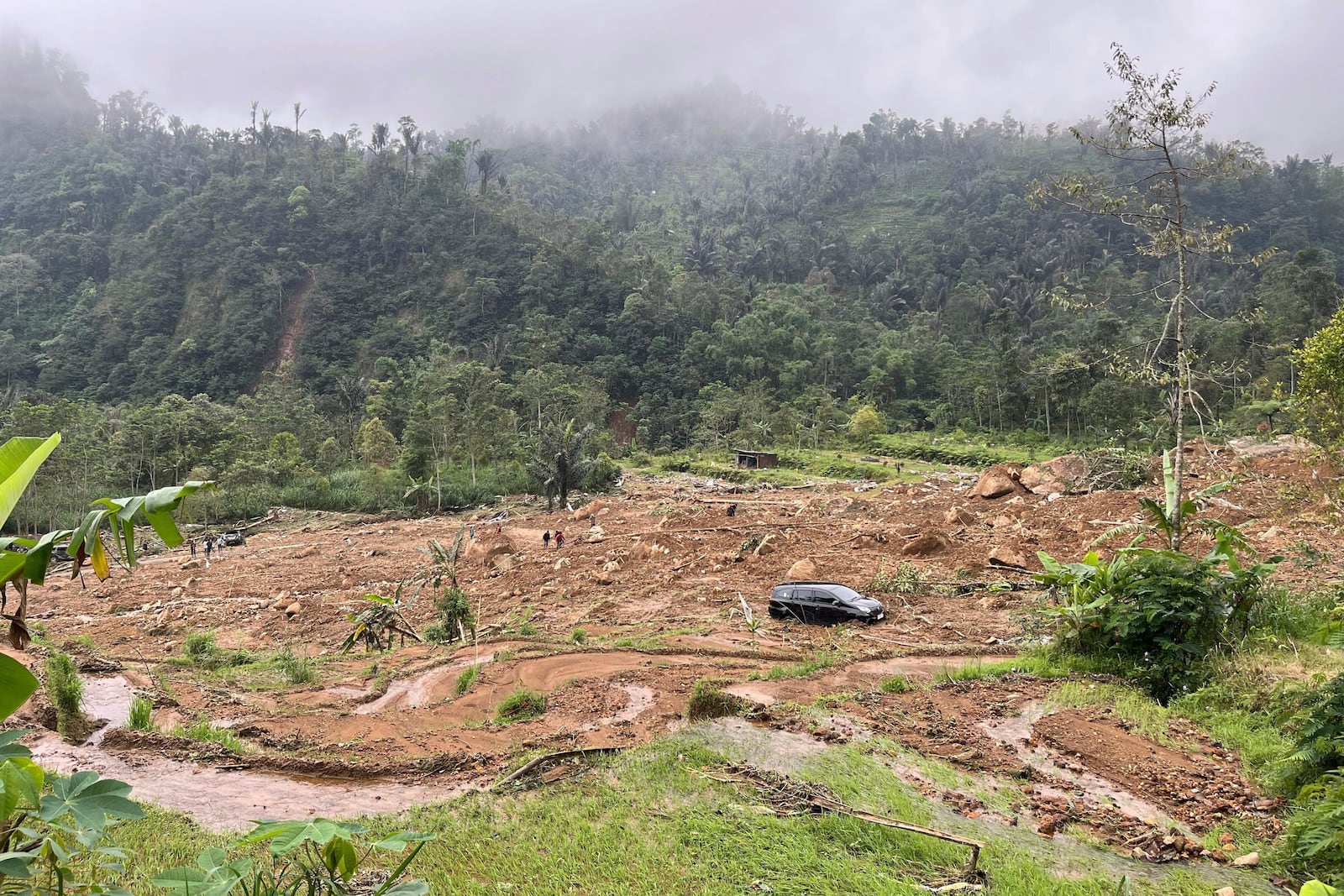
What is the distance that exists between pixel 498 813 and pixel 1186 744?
6.44 metres

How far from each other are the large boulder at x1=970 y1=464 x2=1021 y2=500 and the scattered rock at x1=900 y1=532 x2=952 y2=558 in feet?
19.5

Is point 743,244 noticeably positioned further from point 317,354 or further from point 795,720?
point 795,720

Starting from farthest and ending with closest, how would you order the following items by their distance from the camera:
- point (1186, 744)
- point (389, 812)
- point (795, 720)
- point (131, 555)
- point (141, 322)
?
point (141, 322) → point (795, 720) → point (1186, 744) → point (389, 812) → point (131, 555)

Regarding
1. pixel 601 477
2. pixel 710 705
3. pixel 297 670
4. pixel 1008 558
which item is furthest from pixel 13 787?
pixel 601 477

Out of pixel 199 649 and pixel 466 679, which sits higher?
pixel 466 679

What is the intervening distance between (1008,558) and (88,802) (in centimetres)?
1615

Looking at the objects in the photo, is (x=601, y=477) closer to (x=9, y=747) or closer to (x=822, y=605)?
(x=822, y=605)

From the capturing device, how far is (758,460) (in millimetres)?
44344

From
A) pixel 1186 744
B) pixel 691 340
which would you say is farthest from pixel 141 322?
pixel 1186 744

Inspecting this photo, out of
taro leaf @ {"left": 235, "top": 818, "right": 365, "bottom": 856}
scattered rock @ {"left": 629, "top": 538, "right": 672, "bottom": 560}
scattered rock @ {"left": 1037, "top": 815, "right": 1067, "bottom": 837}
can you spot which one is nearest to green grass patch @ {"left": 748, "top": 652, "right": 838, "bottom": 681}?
scattered rock @ {"left": 1037, "top": 815, "right": 1067, "bottom": 837}

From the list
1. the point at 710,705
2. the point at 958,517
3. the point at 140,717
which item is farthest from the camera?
the point at 958,517

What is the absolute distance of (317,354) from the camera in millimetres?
68500

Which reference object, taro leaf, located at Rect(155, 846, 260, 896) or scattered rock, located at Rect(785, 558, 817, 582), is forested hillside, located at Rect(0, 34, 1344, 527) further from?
taro leaf, located at Rect(155, 846, 260, 896)

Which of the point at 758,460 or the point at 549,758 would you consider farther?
the point at 758,460
